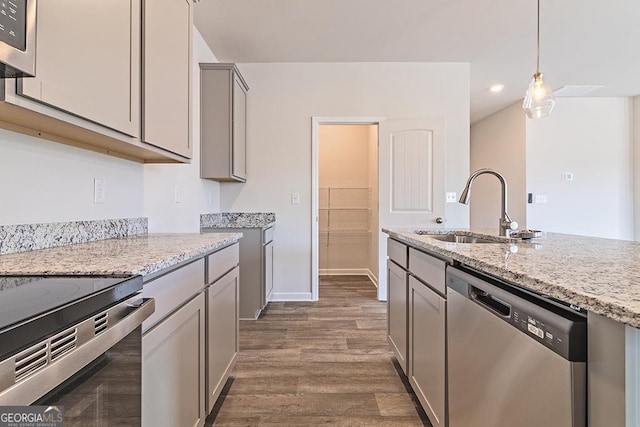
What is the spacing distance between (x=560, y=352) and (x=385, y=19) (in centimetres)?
290

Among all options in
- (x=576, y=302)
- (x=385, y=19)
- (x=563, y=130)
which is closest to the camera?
(x=576, y=302)

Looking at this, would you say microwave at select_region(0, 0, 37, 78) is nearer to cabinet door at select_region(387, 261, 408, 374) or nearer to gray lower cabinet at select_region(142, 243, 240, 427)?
gray lower cabinet at select_region(142, 243, 240, 427)

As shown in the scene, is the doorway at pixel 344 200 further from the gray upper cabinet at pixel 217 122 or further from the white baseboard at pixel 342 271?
the gray upper cabinet at pixel 217 122

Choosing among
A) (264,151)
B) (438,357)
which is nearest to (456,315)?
(438,357)

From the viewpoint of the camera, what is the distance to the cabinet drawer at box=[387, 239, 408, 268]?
1.84m

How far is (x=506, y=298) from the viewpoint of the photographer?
0.85 meters

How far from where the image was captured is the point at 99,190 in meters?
1.56

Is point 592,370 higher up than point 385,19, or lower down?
lower down

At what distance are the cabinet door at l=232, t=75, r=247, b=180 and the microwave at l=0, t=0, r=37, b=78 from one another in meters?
2.25

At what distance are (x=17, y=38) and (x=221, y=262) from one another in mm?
1110

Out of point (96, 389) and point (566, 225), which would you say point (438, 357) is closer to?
point (96, 389)

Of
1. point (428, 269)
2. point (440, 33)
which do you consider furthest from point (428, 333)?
point (440, 33)

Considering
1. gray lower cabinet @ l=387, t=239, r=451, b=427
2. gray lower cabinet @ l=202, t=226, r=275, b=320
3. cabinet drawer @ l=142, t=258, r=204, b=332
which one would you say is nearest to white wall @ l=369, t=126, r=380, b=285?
gray lower cabinet @ l=202, t=226, r=275, b=320

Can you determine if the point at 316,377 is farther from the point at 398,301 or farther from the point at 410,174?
the point at 410,174
